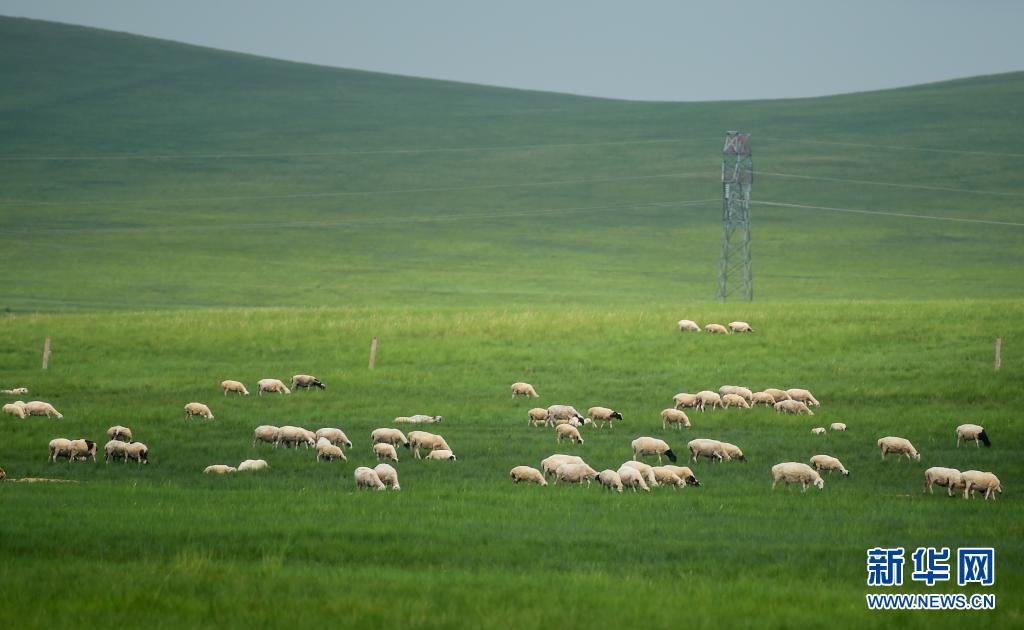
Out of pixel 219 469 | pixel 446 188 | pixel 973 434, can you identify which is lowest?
pixel 219 469

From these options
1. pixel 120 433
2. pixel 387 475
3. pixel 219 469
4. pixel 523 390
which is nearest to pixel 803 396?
pixel 523 390

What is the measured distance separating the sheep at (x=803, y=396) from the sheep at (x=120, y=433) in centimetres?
1267

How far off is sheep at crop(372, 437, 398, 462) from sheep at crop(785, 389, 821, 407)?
32.1 ft

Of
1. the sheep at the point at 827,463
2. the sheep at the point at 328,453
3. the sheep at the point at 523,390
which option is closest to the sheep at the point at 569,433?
the sheep at the point at 328,453

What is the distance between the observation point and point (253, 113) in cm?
14000

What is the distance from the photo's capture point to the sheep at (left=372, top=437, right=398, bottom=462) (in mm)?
20141

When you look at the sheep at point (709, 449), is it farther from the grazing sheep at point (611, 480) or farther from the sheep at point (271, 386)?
the sheep at point (271, 386)

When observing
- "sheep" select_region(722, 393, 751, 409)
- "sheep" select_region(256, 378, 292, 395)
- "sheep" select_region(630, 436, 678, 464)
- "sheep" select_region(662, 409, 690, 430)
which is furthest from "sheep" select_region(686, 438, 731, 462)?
"sheep" select_region(256, 378, 292, 395)

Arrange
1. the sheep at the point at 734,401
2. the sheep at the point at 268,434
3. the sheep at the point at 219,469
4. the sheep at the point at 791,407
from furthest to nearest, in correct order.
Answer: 1. the sheep at the point at 734,401
2. the sheep at the point at 791,407
3. the sheep at the point at 268,434
4. the sheep at the point at 219,469

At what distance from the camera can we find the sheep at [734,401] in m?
26.8

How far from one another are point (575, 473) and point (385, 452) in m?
3.39

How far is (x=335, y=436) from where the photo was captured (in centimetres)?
2134

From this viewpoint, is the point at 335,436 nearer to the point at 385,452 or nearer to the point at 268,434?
the point at 268,434

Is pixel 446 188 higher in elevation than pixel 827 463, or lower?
higher
